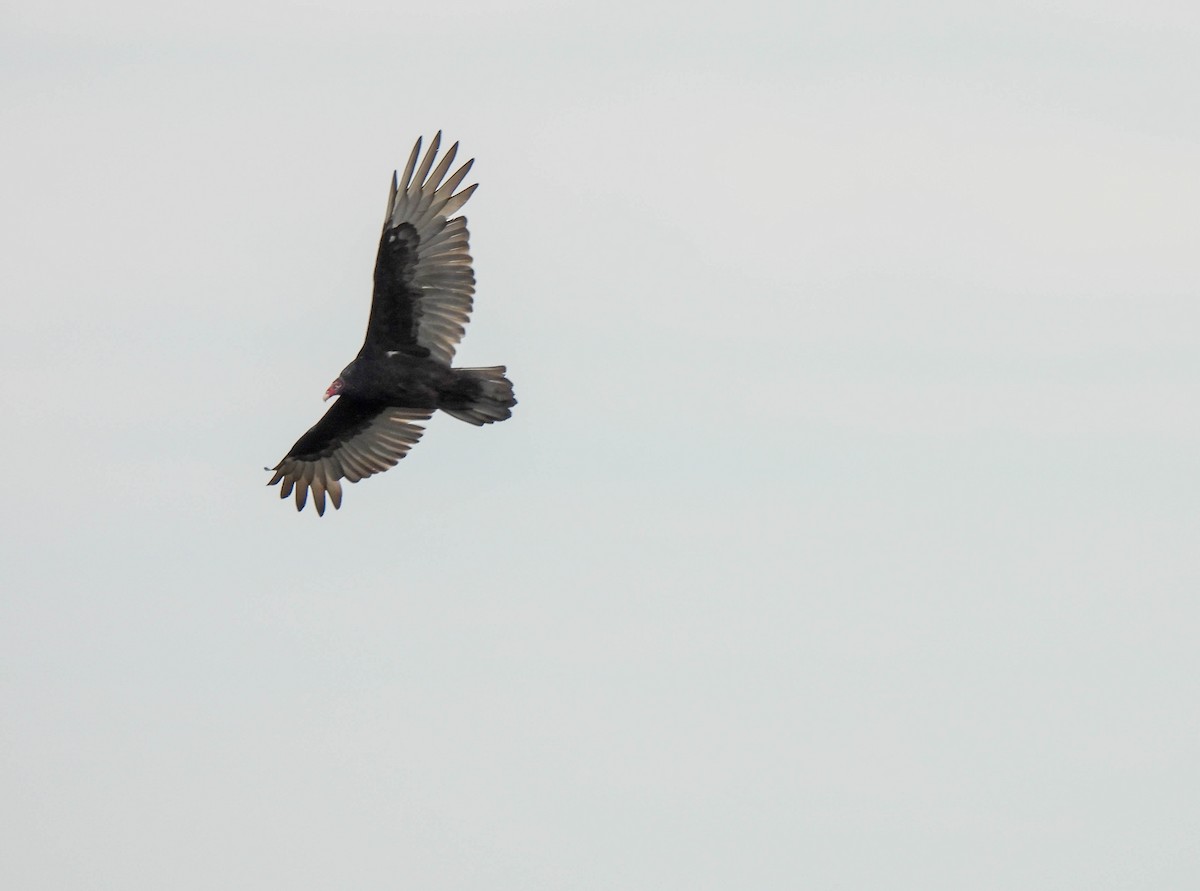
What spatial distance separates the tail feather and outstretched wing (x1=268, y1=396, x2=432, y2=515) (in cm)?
171

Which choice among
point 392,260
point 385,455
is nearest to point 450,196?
point 392,260

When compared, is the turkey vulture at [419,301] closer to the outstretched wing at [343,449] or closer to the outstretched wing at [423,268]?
the outstretched wing at [423,268]

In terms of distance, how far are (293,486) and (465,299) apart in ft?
12.6

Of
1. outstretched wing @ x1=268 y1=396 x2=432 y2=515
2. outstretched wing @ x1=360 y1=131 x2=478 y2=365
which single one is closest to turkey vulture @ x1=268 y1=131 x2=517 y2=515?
outstretched wing @ x1=360 y1=131 x2=478 y2=365

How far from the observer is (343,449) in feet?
102

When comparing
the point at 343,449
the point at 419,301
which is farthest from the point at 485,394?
the point at 343,449

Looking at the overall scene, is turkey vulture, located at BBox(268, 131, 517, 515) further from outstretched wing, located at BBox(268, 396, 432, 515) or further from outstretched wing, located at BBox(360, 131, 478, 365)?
outstretched wing, located at BBox(268, 396, 432, 515)

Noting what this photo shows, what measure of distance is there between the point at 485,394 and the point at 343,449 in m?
3.28

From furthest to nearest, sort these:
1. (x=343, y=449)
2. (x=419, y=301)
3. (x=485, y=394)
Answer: (x=343, y=449), (x=419, y=301), (x=485, y=394)

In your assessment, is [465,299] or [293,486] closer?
[465,299]

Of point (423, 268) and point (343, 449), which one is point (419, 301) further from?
point (343, 449)

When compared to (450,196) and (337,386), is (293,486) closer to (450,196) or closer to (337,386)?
(337,386)

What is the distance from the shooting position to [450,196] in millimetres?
29031

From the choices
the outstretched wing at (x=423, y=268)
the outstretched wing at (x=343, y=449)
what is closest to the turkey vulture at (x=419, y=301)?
the outstretched wing at (x=423, y=268)
